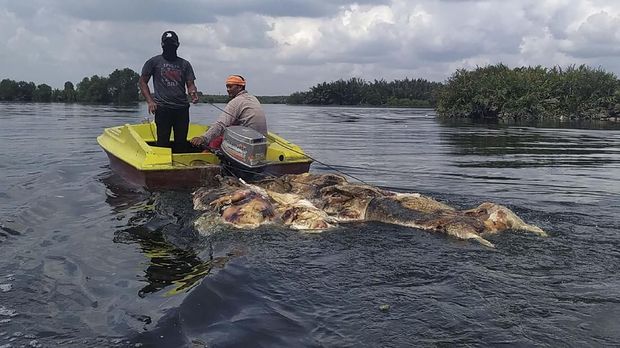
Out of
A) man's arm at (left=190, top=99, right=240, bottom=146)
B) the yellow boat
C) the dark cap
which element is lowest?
the yellow boat

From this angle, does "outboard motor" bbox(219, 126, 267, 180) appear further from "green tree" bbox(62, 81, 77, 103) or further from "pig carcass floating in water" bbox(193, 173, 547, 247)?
"green tree" bbox(62, 81, 77, 103)

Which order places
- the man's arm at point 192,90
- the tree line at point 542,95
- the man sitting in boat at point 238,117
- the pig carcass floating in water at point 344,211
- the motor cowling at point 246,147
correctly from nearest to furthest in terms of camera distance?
the pig carcass floating in water at point 344,211 → the motor cowling at point 246,147 → the man sitting in boat at point 238,117 → the man's arm at point 192,90 → the tree line at point 542,95

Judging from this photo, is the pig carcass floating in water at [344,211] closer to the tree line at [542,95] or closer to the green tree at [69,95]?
the tree line at [542,95]

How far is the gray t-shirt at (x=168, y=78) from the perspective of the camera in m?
10.2

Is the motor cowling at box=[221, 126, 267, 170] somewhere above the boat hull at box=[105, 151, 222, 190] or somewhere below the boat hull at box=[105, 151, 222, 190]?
above

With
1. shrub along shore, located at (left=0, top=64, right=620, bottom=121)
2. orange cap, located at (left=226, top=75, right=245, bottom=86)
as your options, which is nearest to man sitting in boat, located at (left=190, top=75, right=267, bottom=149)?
orange cap, located at (left=226, top=75, right=245, bottom=86)

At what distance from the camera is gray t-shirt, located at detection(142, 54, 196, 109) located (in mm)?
10211

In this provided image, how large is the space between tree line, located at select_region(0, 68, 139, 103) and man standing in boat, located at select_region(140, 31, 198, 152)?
7693cm

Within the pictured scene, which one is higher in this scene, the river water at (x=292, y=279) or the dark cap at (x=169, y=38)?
the dark cap at (x=169, y=38)

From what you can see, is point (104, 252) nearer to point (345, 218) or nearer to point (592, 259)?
point (345, 218)

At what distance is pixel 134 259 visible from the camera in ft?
19.3

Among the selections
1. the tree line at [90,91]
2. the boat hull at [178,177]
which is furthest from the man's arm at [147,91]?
the tree line at [90,91]

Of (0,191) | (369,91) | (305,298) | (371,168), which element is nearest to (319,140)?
(371,168)

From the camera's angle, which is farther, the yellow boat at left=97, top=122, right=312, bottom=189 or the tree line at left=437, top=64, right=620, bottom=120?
the tree line at left=437, top=64, right=620, bottom=120
